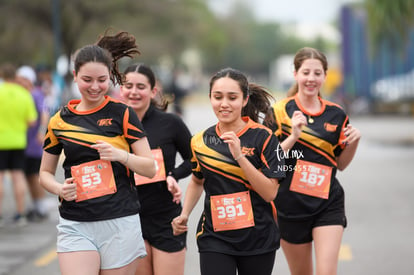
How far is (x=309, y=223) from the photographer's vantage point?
5148mm

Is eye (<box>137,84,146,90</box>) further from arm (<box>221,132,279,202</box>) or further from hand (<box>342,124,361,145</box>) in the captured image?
hand (<box>342,124,361,145</box>)

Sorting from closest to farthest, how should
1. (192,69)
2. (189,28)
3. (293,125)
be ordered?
(293,125)
(189,28)
(192,69)

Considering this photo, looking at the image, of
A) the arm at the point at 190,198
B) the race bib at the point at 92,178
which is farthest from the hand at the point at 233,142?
the race bib at the point at 92,178

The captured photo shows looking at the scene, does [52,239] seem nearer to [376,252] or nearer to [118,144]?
[376,252]

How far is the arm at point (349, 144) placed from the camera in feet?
16.7

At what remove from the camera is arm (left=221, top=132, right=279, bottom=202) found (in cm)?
400

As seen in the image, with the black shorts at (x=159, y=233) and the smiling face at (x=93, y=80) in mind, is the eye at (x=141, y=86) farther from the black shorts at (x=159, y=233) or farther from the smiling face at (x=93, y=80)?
the smiling face at (x=93, y=80)

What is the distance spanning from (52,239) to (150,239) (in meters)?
4.14

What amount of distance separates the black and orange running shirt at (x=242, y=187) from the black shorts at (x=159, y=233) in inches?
28.4

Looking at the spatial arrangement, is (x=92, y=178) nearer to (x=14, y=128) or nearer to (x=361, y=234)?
(x=361, y=234)

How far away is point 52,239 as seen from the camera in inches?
347

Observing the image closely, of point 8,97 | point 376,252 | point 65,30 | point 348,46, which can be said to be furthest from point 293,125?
point 65,30

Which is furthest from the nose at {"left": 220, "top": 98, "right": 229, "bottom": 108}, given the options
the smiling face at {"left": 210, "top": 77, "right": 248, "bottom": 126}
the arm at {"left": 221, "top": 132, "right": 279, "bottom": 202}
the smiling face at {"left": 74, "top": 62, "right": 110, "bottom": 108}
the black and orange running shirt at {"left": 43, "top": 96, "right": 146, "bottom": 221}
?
the smiling face at {"left": 74, "top": 62, "right": 110, "bottom": 108}

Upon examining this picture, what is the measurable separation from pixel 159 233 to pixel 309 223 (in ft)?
3.44
